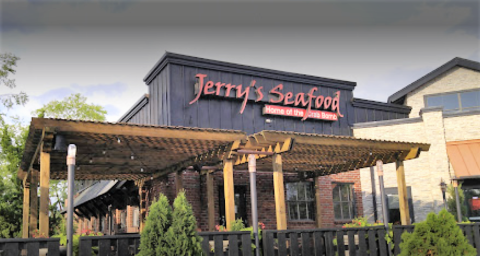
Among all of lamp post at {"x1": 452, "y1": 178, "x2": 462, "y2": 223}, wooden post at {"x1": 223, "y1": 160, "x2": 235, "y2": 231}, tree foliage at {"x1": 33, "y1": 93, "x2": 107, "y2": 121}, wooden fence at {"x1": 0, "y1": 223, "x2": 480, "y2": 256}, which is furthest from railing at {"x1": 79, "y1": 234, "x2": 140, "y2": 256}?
tree foliage at {"x1": 33, "y1": 93, "x2": 107, "y2": 121}

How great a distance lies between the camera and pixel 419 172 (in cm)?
1938

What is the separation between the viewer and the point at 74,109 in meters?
41.1

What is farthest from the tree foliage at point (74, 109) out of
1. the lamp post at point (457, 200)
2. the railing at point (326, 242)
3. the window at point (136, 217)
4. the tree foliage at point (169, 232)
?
the tree foliage at point (169, 232)

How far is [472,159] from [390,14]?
682cm

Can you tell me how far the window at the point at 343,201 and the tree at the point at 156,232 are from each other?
13170 mm

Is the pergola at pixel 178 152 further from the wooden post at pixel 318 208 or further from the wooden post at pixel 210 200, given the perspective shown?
the wooden post at pixel 318 208

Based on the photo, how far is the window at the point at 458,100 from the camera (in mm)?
21594

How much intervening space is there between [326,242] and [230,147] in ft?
10.4

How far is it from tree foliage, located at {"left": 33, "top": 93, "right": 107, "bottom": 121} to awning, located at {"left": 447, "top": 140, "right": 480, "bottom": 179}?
30.0 metres

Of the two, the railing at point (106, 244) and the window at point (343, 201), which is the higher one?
the window at point (343, 201)

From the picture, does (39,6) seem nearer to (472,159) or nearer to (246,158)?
(246,158)

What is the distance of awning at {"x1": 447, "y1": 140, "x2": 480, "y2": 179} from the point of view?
59.2ft

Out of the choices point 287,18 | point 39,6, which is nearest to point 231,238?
point 287,18

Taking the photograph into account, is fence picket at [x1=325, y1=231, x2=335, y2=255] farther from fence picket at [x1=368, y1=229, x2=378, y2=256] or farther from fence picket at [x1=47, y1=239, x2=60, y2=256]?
fence picket at [x1=47, y1=239, x2=60, y2=256]
